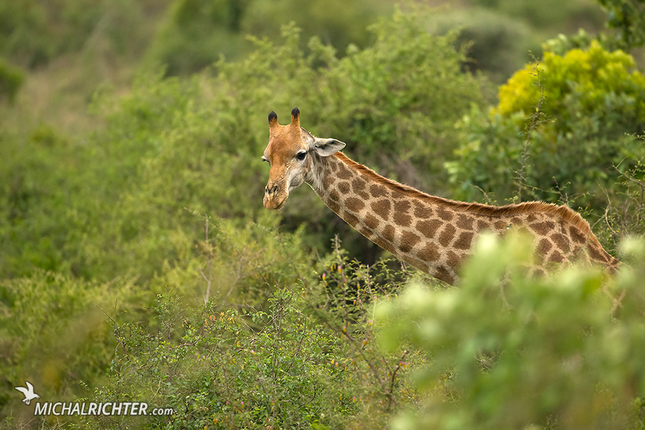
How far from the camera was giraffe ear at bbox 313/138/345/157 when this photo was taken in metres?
6.39

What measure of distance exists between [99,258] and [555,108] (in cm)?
932

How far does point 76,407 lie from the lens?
255 inches

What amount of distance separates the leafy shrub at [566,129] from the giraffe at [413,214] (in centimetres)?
358

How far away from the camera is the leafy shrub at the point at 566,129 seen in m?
9.76

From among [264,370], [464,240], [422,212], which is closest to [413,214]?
[422,212]

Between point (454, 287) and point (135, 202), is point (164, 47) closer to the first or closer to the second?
point (135, 202)

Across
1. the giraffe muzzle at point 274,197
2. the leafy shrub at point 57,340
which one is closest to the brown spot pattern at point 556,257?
the giraffe muzzle at point 274,197

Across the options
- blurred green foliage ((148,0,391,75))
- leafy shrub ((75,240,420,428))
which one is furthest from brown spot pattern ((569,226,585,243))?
blurred green foliage ((148,0,391,75))

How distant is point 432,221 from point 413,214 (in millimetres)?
209

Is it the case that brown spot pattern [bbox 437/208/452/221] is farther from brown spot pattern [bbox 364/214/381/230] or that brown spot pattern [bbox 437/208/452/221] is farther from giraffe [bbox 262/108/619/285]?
brown spot pattern [bbox 364/214/381/230]

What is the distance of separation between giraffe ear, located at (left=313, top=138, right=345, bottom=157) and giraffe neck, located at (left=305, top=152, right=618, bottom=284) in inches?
4.8

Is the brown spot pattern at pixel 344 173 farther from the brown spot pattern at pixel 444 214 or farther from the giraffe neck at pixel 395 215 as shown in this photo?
the brown spot pattern at pixel 444 214

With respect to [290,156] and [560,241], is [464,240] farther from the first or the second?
[290,156]

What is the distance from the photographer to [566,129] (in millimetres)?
10375
